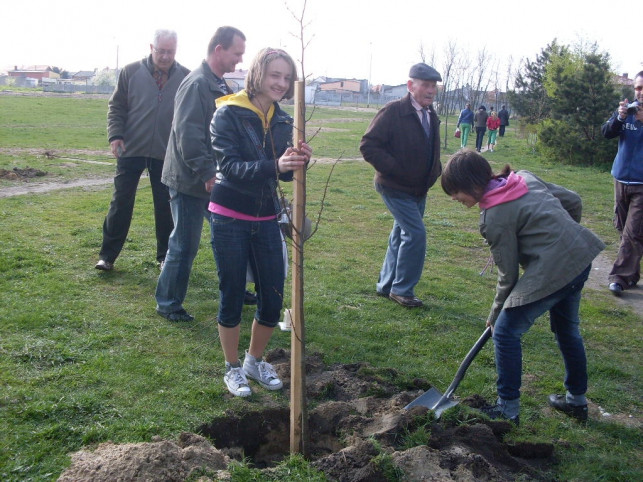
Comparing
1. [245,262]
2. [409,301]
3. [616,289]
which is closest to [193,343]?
[245,262]

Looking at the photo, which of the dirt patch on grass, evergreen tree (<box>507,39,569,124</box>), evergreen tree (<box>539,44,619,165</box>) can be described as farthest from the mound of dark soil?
evergreen tree (<box>507,39,569,124</box>)

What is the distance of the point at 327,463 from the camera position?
3.09 meters

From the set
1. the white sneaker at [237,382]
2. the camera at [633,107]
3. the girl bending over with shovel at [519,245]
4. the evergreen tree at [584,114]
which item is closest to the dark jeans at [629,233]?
the camera at [633,107]

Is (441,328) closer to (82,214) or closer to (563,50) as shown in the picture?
(82,214)

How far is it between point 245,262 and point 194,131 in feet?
4.62

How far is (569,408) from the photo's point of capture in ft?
13.1

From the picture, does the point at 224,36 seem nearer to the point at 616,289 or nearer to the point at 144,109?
the point at 144,109

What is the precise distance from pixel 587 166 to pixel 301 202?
19983mm

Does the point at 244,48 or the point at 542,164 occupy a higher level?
the point at 244,48

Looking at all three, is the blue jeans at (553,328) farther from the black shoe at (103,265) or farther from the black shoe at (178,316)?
the black shoe at (103,265)

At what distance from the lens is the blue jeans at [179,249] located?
5074 millimetres

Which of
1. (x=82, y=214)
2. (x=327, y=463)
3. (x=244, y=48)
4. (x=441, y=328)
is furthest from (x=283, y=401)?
(x=82, y=214)

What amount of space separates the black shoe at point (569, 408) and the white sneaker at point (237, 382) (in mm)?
1960

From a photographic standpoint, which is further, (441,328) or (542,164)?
(542,164)
